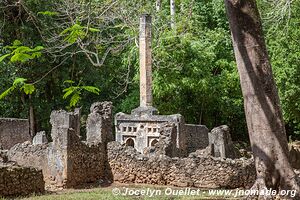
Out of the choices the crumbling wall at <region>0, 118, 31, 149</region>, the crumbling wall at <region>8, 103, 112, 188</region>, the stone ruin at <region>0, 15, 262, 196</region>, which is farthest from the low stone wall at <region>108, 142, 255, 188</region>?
the crumbling wall at <region>0, 118, 31, 149</region>

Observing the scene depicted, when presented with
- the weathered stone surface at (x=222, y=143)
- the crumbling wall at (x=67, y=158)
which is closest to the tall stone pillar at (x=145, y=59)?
the weathered stone surface at (x=222, y=143)

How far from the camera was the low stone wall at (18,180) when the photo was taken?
12914mm

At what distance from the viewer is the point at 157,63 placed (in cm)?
2734

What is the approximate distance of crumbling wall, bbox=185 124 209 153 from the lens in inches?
989

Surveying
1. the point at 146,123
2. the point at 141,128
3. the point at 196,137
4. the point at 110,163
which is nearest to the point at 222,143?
the point at 146,123

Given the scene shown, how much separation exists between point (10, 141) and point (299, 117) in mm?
15119

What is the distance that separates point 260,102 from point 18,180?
643cm

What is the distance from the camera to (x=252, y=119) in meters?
9.53

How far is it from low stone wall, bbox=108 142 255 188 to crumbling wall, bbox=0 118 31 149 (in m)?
7.65

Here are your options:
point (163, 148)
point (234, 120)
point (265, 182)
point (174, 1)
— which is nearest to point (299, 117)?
point (234, 120)

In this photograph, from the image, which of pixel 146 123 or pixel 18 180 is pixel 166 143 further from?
pixel 146 123

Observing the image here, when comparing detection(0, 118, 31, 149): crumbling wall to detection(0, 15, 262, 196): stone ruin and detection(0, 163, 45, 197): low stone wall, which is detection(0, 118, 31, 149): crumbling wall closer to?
detection(0, 15, 262, 196): stone ruin

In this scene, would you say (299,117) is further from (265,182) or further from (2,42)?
(265,182)

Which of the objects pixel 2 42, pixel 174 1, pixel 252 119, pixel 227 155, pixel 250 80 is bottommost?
pixel 227 155
